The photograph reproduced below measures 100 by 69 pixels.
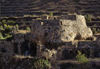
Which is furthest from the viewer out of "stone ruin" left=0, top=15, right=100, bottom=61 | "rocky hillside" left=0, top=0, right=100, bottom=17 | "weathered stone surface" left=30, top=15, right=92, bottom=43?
"rocky hillside" left=0, top=0, right=100, bottom=17

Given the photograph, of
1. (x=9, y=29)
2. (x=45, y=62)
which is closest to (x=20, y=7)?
(x=9, y=29)

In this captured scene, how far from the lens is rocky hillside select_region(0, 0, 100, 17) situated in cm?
4591

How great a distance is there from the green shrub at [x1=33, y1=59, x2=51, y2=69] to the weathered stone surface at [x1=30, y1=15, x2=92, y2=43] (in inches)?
100

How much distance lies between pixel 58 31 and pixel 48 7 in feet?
106

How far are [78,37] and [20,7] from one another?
116ft

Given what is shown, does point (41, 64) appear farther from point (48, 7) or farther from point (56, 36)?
point (48, 7)

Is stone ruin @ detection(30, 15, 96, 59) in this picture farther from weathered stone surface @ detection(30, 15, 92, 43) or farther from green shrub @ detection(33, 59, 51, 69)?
green shrub @ detection(33, 59, 51, 69)

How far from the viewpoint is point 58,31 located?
17.9 meters

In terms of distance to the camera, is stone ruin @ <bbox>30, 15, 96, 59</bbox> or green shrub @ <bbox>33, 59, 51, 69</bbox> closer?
green shrub @ <bbox>33, 59, 51, 69</bbox>

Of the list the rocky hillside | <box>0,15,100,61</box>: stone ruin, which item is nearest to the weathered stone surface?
<box>0,15,100,61</box>: stone ruin

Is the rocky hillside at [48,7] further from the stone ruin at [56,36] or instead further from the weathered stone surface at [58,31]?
the stone ruin at [56,36]

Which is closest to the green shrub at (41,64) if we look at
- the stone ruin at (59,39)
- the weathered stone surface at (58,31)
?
the stone ruin at (59,39)

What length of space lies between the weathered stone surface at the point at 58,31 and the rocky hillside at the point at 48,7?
24736mm

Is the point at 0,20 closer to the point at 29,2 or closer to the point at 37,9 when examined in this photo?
the point at 37,9
